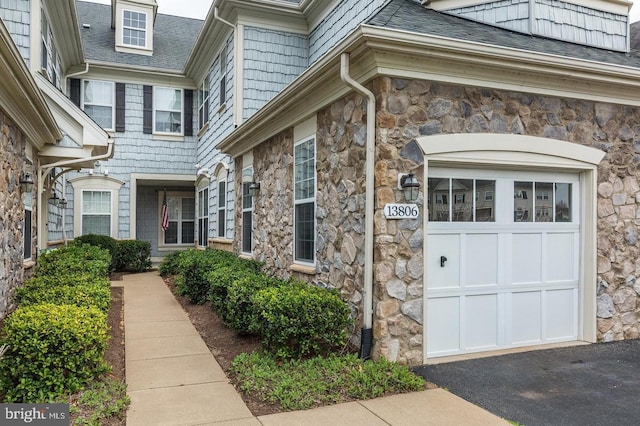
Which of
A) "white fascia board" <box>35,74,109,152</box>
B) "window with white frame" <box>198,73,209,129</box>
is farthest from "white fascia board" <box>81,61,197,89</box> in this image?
"white fascia board" <box>35,74,109,152</box>

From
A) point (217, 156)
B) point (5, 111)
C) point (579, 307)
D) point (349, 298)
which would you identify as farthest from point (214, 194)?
point (579, 307)

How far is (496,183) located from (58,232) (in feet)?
36.6

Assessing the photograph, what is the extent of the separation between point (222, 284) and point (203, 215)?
321 inches

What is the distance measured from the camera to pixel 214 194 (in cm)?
1336

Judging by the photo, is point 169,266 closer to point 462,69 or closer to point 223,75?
point 223,75

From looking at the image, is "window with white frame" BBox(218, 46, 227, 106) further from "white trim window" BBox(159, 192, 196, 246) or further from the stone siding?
"white trim window" BBox(159, 192, 196, 246)

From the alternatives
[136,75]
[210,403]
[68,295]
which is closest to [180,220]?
[136,75]

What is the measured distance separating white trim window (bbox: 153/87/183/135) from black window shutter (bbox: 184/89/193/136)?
0.14 metres

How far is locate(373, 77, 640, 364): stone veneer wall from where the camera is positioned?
523 centimetres

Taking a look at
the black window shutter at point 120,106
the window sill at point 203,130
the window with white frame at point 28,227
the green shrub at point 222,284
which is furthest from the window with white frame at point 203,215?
the green shrub at point 222,284

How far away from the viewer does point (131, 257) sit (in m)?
13.7

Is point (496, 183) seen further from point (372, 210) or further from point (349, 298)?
point (349, 298)

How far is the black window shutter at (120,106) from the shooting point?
1479 centimetres

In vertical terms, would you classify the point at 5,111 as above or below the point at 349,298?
above
